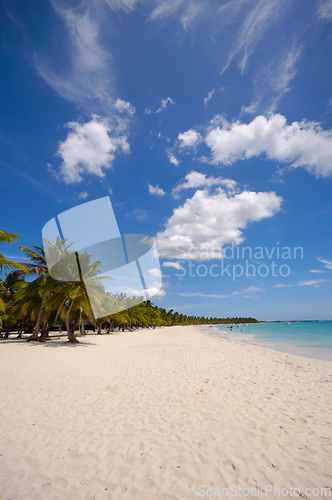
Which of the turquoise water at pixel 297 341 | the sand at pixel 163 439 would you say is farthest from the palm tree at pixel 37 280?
the turquoise water at pixel 297 341

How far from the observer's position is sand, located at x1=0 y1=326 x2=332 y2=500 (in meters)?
2.98

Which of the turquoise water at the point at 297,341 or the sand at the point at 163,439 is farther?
the turquoise water at the point at 297,341

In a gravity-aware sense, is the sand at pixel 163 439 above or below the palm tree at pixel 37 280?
below

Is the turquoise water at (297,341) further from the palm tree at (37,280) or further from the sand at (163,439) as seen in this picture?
the palm tree at (37,280)

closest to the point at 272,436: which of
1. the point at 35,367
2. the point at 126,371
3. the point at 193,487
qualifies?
the point at 193,487

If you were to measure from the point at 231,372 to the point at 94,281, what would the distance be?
14.5 metres

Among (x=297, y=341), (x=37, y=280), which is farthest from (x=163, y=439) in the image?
(x=297, y=341)

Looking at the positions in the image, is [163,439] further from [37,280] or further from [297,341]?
[297,341]

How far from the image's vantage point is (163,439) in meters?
3.97

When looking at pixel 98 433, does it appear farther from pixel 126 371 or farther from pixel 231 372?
pixel 231 372

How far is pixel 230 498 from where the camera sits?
2820 millimetres

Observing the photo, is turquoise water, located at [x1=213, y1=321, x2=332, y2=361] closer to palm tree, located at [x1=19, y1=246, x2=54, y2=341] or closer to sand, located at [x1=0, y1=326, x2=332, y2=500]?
A: sand, located at [x1=0, y1=326, x2=332, y2=500]

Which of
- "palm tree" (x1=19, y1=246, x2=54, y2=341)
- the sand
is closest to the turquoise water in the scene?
the sand

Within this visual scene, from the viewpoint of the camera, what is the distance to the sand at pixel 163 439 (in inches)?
117
